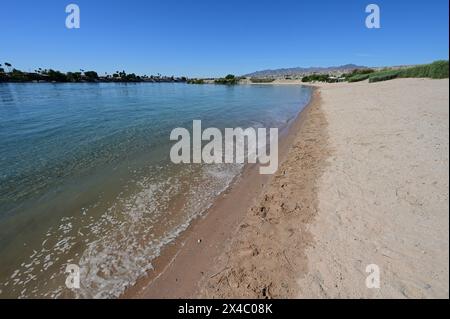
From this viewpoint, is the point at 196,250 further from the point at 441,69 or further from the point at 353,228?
the point at 441,69

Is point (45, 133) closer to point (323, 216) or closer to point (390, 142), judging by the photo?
point (323, 216)

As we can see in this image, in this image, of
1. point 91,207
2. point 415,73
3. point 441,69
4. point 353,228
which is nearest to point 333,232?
point 353,228

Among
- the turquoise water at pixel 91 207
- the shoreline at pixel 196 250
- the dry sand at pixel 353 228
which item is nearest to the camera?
the dry sand at pixel 353 228

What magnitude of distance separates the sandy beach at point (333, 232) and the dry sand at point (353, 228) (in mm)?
18

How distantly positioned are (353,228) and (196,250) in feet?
11.9

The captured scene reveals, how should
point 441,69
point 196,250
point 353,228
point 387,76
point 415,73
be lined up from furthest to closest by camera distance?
point 387,76
point 415,73
point 196,250
point 353,228
point 441,69

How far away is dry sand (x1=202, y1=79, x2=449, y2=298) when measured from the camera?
3.72 m

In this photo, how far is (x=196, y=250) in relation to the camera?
5.48 meters

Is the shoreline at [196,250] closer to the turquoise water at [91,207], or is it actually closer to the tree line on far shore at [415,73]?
the turquoise water at [91,207]

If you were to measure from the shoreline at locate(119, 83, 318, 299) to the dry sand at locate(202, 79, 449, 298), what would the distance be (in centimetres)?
26

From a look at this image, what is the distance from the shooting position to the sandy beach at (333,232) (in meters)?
3.79

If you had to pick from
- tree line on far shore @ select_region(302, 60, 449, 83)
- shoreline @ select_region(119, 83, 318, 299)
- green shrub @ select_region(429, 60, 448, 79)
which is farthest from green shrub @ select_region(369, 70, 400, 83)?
shoreline @ select_region(119, 83, 318, 299)

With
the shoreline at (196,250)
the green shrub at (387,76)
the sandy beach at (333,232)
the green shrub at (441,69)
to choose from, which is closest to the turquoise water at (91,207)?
the shoreline at (196,250)
